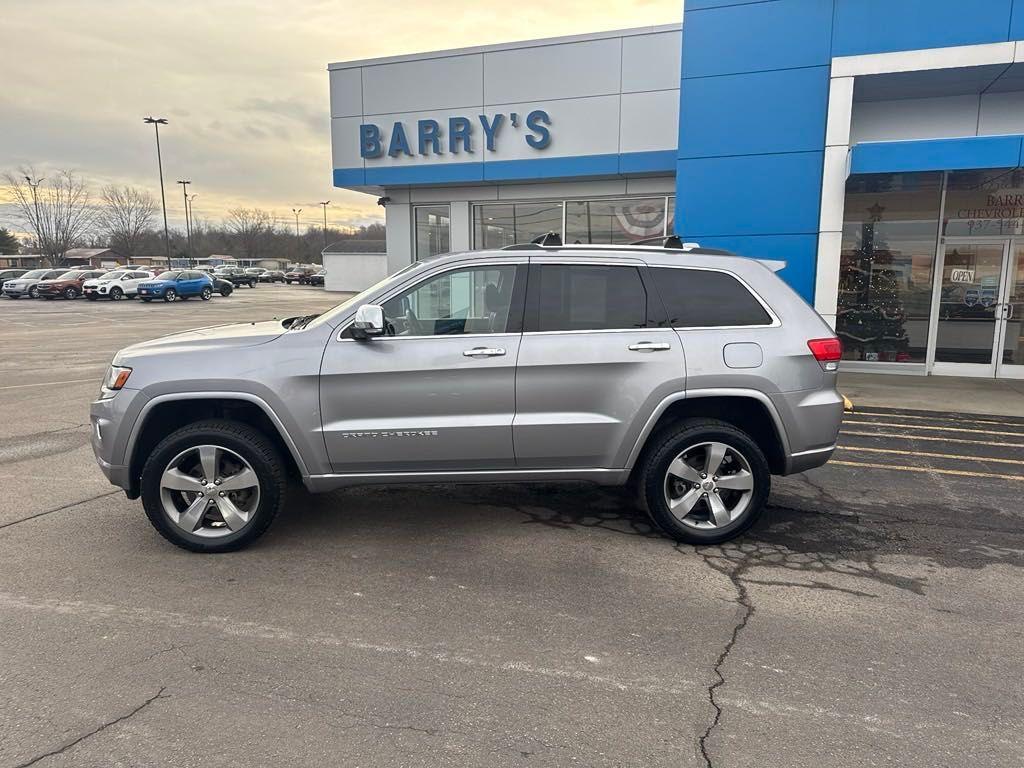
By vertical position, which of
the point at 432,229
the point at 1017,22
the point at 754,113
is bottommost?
the point at 432,229

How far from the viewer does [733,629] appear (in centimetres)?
353

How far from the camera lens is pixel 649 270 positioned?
4.64m

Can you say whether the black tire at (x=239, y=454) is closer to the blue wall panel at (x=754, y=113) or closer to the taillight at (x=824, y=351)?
the taillight at (x=824, y=351)

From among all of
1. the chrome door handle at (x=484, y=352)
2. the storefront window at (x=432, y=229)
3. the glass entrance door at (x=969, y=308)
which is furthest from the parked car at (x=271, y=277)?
the chrome door handle at (x=484, y=352)

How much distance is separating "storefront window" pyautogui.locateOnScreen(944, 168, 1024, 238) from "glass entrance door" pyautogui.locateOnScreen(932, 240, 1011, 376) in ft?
0.70

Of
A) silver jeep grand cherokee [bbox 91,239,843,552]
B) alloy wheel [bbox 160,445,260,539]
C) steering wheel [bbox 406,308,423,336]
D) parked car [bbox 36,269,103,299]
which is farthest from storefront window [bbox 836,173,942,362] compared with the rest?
parked car [bbox 36,269,103,299]

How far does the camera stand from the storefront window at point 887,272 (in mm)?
11531

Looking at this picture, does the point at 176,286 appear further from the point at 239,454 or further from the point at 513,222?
the point at 239,454

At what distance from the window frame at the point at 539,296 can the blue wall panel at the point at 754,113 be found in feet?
23.1

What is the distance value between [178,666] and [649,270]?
11.6ft

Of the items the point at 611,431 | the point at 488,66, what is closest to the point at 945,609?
the point at 611,431

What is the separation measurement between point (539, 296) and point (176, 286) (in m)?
38.8

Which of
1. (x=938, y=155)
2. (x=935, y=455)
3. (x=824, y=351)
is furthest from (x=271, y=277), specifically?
(x=824, y=351)

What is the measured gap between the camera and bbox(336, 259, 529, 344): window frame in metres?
4.36
